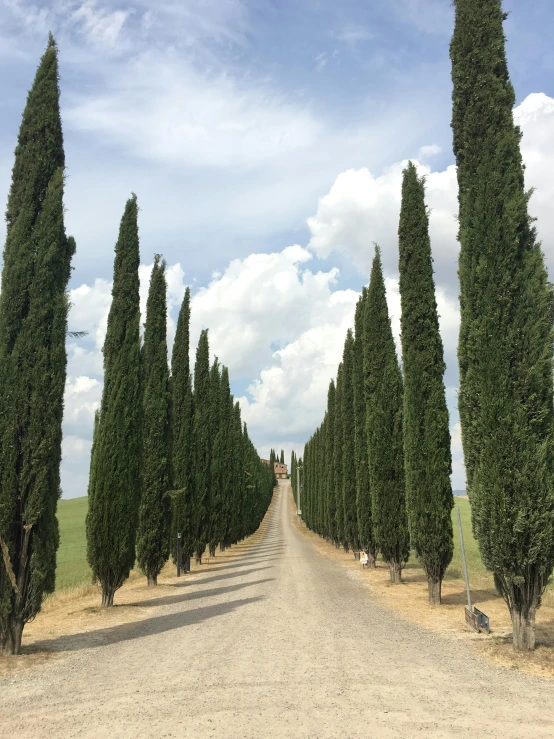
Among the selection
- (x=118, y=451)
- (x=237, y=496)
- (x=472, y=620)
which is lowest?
(x=472, y=620)

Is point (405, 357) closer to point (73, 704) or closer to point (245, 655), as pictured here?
point (245, 655)

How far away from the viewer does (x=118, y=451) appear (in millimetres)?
13758

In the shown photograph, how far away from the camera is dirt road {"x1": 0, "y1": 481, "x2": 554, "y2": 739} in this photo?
5289mm

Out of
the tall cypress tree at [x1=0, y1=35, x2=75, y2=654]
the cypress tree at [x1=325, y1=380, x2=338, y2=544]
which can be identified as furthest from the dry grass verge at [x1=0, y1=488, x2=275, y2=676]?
the cypress tree at [x1=325, y1=380, x2=338, y2=544]

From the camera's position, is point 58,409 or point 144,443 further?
point 144,443

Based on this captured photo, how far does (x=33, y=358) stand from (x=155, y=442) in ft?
31.4

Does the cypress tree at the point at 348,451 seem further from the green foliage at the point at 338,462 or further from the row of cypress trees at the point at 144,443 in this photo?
the row of cypress trees at the point at 144,443

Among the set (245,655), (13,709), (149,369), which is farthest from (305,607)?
(149,369)

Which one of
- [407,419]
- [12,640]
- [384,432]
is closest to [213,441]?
[384,432]

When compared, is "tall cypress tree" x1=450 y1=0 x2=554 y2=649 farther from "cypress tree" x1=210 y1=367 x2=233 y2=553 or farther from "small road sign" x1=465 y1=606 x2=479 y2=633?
"cypress tree" x1=210 y1=367 x2=233 y2=553

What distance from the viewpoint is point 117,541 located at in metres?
13.3

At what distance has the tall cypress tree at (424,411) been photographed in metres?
13.1

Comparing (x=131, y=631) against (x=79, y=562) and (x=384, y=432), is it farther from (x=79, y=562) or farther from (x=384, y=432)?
(x=79, y=562)

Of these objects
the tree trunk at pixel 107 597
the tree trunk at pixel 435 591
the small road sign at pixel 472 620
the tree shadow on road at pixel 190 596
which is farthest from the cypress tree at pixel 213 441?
the small road sign at pixel 472 620
